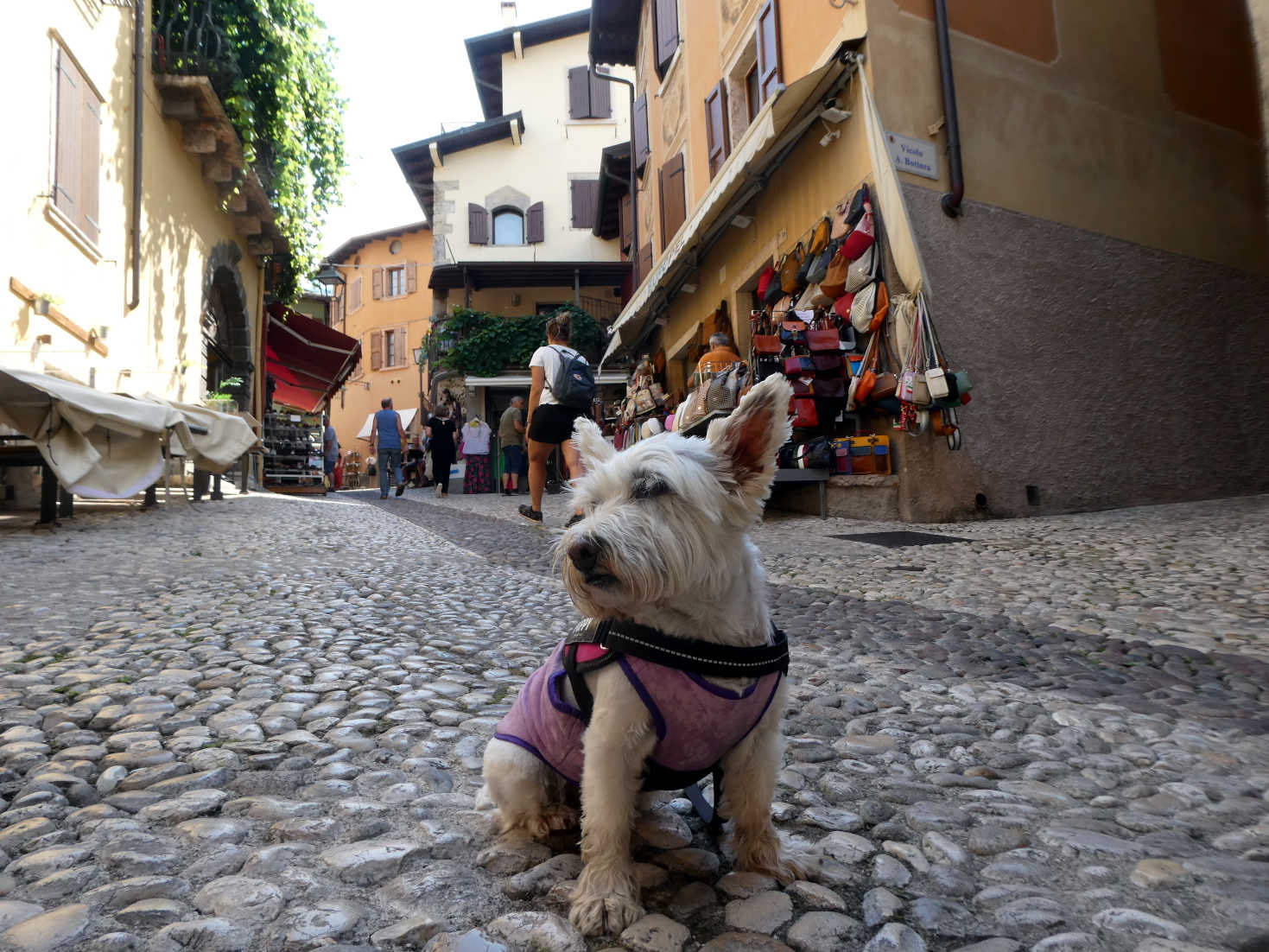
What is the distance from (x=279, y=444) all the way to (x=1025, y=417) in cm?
1612

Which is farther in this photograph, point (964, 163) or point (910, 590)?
point (964, 163)

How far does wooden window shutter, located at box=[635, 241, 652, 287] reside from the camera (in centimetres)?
1972

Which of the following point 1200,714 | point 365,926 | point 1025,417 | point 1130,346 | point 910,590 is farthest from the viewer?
point 1130,346

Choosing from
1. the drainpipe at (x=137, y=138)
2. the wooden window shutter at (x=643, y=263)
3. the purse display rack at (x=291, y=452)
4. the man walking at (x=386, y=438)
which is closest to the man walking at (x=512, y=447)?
the man walking at (x=386, y=438)

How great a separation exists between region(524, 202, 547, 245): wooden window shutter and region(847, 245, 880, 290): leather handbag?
72.7ft

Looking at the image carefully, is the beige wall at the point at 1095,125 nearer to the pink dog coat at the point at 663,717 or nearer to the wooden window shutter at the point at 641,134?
the pink dog coat at the point at 663,717

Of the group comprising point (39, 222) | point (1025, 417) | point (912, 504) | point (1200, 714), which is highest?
point (39, 222)

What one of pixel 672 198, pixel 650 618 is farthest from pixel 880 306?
pixel 672 198

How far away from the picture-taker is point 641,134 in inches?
784

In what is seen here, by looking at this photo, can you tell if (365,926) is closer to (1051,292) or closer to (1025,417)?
(1025,417)

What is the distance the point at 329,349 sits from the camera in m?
22.5

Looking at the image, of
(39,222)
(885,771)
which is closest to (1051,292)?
(885,771)

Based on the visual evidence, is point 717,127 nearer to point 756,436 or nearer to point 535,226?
point 756,436

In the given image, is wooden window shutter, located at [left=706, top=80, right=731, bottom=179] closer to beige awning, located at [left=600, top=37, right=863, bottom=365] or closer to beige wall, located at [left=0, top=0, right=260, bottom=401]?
beige awning, located at [left=600, top=37, right=863, bottom=365]
